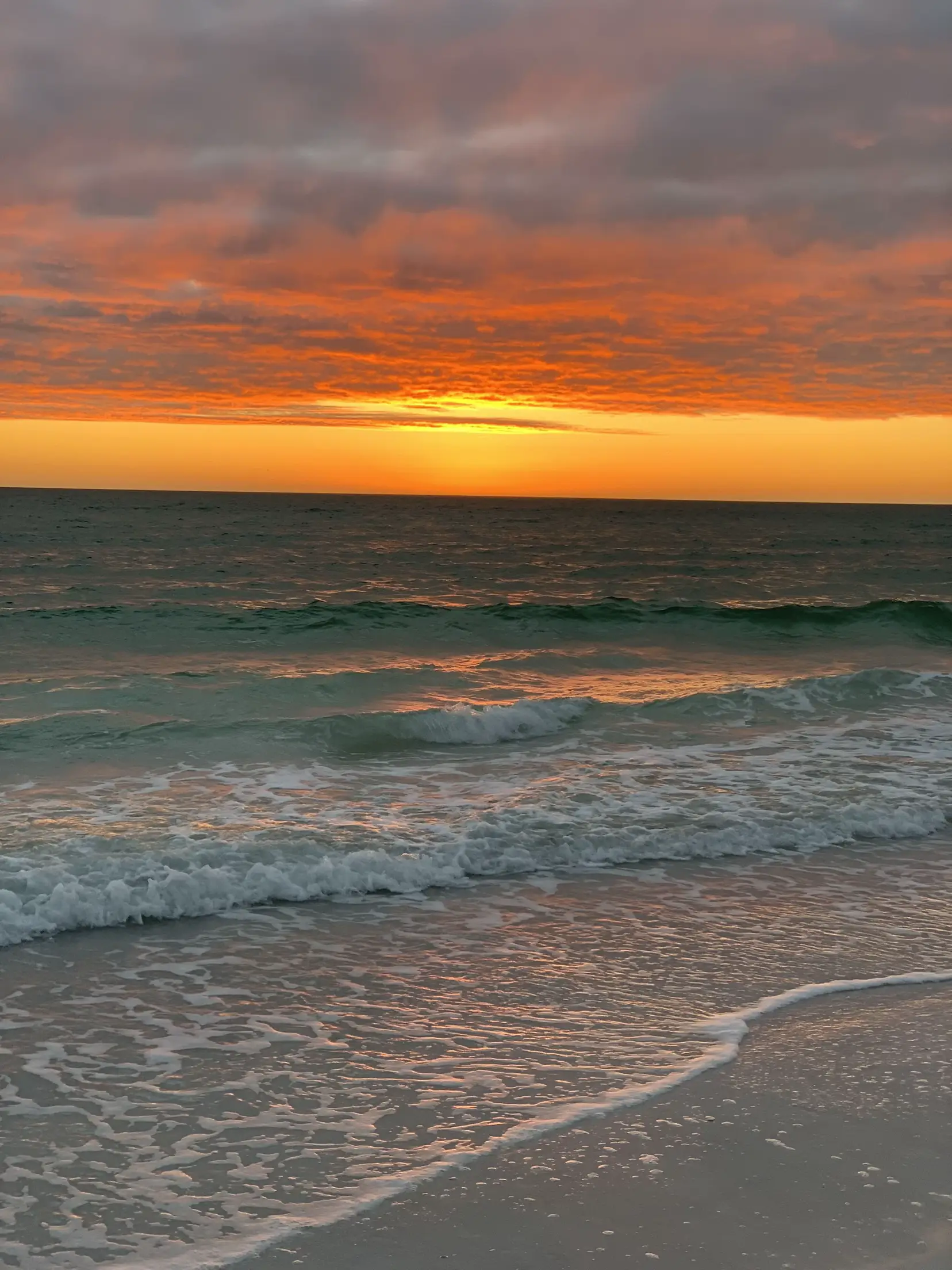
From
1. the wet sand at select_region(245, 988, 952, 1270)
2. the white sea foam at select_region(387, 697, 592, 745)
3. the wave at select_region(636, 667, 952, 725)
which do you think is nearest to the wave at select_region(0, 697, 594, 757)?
the white sea foam at select_region(387, 697, 592, 745)

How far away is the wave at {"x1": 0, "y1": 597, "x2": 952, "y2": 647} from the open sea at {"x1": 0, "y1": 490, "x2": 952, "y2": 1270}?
87 cm

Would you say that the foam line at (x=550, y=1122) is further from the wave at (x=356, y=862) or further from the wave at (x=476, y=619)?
the wave at (x=476, y=619)

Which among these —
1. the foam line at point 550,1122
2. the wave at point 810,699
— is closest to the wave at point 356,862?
the foam line at point 550,1122

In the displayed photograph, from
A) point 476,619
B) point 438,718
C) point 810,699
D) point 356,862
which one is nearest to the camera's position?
point 356,862

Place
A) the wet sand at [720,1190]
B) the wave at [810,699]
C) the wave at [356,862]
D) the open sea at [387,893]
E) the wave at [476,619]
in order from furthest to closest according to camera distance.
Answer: the wave at [476,619] → the wave at [810,699] → the wave at [356,862] → the open sea at [387,893] → the wet sand at [720,1190]

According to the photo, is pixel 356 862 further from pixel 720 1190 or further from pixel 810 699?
pixel 810 699

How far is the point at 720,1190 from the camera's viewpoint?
171 inches

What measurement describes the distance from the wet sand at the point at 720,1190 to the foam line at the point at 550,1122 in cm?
6

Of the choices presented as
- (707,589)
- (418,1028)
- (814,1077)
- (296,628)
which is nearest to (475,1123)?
(418,1028)

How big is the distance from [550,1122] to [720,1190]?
2.70 ft

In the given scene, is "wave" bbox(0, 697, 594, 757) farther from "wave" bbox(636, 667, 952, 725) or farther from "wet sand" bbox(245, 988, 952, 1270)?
"wet sand" bbox(245, 988, 952, 1270)

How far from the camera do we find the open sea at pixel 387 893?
15.6 feet

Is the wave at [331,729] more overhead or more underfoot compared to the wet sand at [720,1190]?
more overhead

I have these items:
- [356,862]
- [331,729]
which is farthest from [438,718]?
[356,862]
